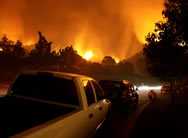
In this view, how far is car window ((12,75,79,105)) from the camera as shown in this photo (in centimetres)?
658

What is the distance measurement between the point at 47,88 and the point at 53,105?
2.19ft

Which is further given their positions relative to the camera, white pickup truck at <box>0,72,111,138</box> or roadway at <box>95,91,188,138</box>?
roadway at <box>95,91,188,138</box>

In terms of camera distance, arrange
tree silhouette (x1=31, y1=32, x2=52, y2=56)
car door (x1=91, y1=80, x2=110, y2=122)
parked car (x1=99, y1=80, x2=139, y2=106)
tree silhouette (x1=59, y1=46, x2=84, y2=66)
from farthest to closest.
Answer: tree silhouette (x1=59, y1=46, x2=84, y2=66) → tree silhouette (x1=31, y1=32, x2=52, y2=56) → parked car (x1=99, y1=80, x2=139, y2=106) → car door (x1=91, y1=80, x2=110, y2=122)

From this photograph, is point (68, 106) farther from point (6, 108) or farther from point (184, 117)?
point (184, 117)

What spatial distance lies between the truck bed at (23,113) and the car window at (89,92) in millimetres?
849

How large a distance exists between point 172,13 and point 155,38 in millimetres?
4943

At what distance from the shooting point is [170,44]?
27500 mm

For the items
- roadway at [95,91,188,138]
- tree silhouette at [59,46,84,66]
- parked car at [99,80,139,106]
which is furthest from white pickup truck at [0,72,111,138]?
tree silhouette at [59,46,84,66]

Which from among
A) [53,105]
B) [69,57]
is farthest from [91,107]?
[69,57]

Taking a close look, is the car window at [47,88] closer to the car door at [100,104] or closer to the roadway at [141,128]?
the car door at [100,104]

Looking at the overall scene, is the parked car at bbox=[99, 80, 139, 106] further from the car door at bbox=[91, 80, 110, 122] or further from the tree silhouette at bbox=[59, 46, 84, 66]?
the tree silhouette at bbox=[59, 46, 84, 66]

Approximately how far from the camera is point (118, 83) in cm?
1616

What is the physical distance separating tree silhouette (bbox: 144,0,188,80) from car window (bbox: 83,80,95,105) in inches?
627

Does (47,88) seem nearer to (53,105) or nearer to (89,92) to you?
(53,105)
